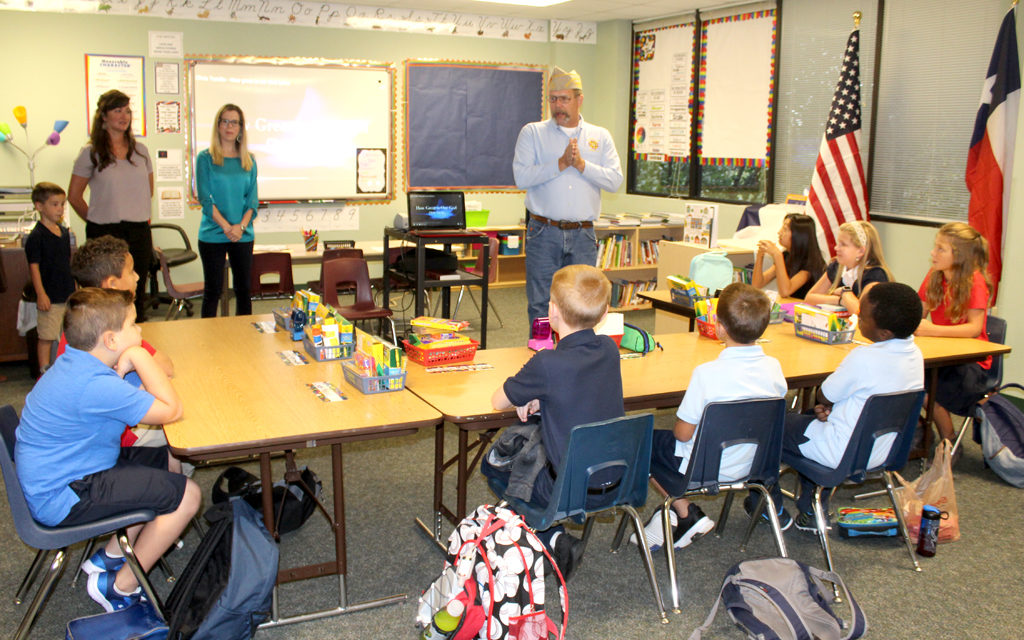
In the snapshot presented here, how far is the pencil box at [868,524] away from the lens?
3.37 metres

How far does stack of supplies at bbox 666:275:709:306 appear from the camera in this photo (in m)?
4.33

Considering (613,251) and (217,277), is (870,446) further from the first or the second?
(613,251)

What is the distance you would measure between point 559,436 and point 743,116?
5908 mm

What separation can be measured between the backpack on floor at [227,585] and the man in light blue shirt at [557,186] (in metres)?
2.44

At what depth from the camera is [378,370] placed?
291cm

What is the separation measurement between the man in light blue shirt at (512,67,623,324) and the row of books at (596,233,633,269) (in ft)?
9.25

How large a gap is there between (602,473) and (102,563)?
161 cm

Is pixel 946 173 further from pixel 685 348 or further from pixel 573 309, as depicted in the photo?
pixel 573 309

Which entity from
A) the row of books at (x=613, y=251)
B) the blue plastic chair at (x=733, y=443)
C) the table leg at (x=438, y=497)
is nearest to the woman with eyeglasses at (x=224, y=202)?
the table leg at (x=438, y=497)

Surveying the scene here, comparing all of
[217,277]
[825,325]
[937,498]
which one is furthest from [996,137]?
[217,277]

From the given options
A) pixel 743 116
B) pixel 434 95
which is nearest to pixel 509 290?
pixel 434 95

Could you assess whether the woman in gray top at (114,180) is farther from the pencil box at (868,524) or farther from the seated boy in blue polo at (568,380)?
the pencil box at (868,524)

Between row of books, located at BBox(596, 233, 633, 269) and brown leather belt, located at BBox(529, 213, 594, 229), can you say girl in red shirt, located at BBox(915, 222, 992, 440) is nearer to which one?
brown leather belt, located at BBox(529, 213, 594, 229)

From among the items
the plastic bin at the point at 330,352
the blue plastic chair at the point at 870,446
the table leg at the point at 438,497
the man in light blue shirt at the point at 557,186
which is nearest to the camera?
the blue plastic chair at the point at 870,446
